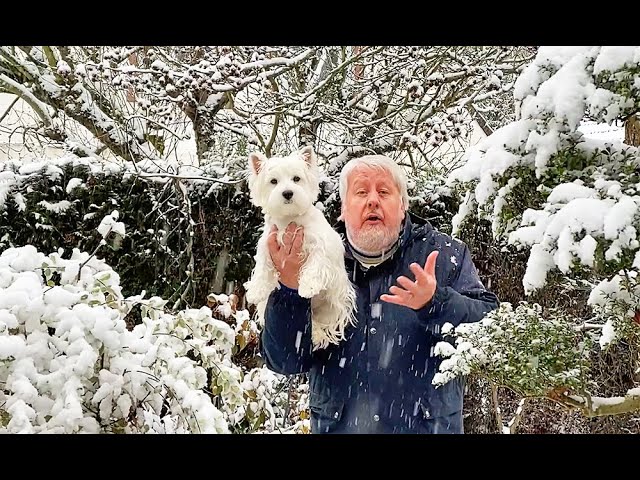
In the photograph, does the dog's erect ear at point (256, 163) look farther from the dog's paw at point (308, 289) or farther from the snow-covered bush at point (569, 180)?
the snow-covered bush at point (569, 180)

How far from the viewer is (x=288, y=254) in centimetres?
163

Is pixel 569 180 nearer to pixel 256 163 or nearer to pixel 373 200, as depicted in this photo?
pixel 373 200

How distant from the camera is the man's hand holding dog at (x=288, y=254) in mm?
1601

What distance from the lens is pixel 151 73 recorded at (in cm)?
306

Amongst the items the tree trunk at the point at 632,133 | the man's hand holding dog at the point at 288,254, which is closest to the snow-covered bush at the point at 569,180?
the tree trunk at the point at 632,133

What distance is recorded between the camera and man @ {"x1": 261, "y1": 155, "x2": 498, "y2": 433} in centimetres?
161

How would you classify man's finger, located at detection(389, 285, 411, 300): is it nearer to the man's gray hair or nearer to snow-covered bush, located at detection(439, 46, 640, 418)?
snow-covered bush, located at detection(439, 46, 640, 418)

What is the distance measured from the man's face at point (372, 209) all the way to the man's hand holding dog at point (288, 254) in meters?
0.14

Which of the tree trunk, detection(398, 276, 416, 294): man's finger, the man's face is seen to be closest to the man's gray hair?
the man's face

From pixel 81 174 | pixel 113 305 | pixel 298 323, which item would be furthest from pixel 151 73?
pixel 298 323

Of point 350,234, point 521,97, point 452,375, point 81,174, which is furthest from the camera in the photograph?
point 81,174
